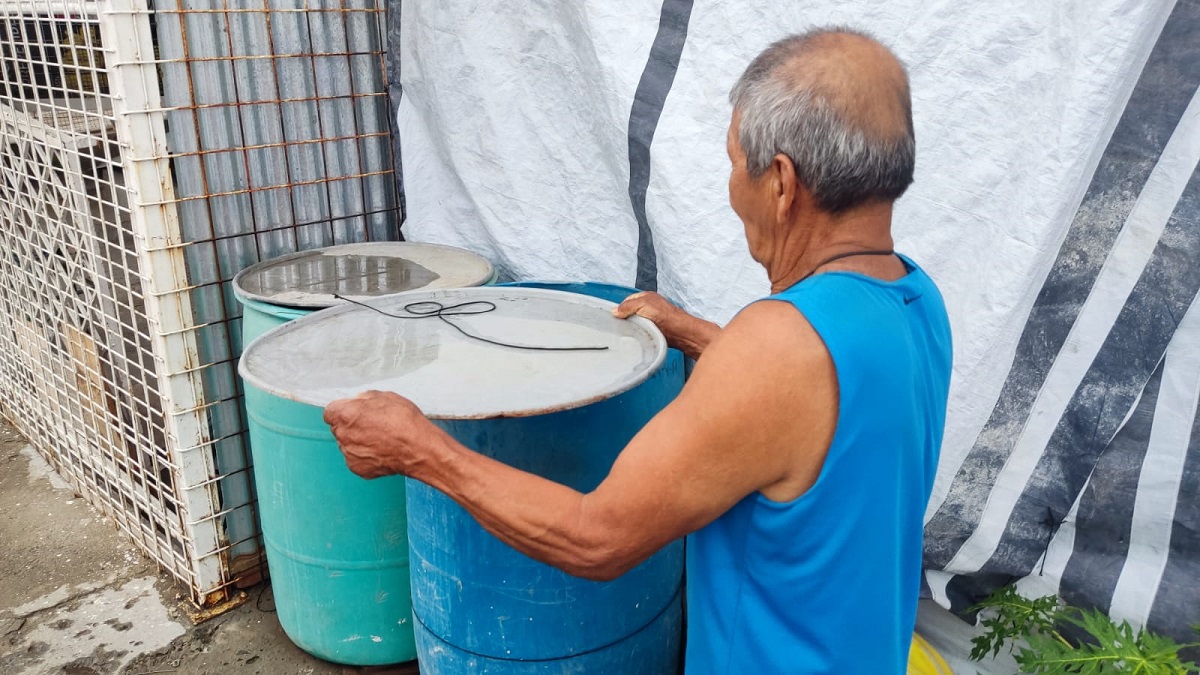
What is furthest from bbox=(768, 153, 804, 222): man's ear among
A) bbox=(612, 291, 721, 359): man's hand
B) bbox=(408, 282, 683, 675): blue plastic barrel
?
bbox=(408, 282, 683, 675): blue plastic barrel

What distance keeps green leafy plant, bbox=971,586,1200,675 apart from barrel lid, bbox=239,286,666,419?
3.65ft

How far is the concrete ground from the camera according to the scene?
8.87 feet

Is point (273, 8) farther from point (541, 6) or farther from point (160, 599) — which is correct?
point (160, 599)

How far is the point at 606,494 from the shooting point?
1145mm

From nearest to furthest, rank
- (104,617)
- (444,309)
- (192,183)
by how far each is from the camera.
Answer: (444,309)
(192,183)
(104,617)

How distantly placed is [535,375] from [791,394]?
0.60 m

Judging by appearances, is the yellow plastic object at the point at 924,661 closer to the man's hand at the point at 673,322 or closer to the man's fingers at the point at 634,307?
the man's hand at the point at 673,322

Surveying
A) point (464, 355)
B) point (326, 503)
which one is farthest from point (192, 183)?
point (464, 355)

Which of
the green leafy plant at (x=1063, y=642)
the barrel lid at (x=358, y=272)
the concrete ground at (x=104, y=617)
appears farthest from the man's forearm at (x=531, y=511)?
the concrete ground at (x=104, y=617)

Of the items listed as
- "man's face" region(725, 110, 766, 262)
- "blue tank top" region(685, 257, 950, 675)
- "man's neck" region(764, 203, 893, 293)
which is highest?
"man's face" region(725, 110, 766, 262)

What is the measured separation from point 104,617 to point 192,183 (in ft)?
4.95

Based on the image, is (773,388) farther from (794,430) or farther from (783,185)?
(783,185)

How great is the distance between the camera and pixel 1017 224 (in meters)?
1.87

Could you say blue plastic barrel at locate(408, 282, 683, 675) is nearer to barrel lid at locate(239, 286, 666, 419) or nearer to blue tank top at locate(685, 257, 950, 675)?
barrel lid at locate(239, 286, 666, 419)
